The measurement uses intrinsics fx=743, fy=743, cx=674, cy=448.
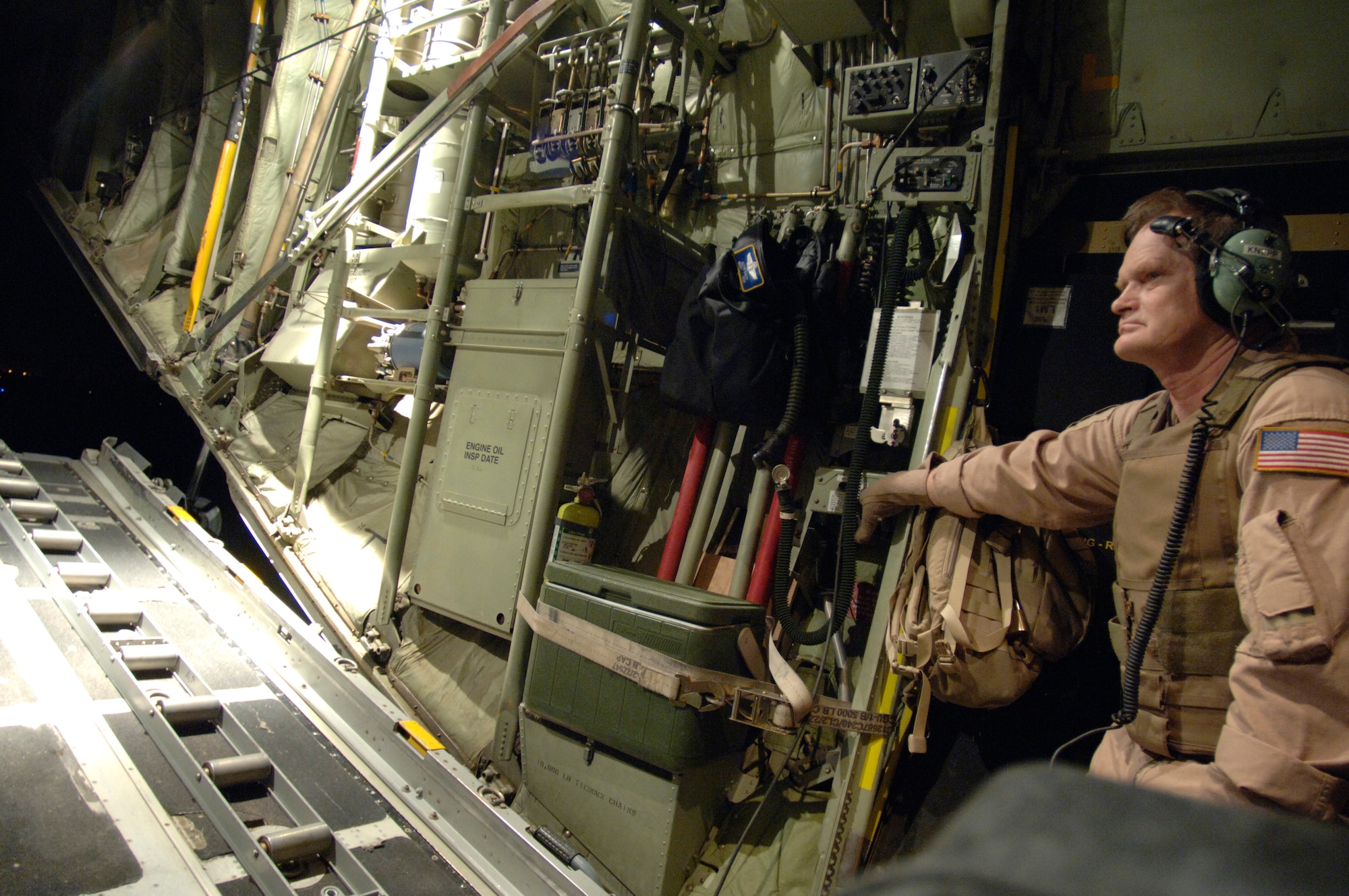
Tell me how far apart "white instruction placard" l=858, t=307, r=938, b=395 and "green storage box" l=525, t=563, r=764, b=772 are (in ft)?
3.57

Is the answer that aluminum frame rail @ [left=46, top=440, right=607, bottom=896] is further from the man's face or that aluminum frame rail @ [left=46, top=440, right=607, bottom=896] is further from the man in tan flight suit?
the man's face

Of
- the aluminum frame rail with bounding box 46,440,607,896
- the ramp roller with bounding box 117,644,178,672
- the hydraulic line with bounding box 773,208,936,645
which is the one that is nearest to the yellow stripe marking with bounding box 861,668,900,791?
the hydraulic line with bounding box 773,208,936,645

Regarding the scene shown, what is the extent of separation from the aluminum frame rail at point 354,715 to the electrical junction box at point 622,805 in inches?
11.8

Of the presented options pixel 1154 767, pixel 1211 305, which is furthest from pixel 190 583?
pixel 1211 305

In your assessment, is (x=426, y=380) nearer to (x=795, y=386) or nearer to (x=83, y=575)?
(x=83, y=575)

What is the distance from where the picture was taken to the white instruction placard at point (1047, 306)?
356cm

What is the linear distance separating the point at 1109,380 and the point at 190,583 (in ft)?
14.5

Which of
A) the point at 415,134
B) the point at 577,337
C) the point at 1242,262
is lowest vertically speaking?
the point at 577,337

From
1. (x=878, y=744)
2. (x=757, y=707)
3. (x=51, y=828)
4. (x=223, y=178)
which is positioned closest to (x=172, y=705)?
(x=51, y=828)

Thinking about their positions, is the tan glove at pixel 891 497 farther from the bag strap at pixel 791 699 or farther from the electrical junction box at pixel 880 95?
the electrical junction box at pixel 880 95

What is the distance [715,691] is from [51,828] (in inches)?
77.2

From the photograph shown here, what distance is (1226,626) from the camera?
187 cm

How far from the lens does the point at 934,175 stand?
3078 millimetres

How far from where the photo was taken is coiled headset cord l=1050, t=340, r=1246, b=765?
6.30 ft
